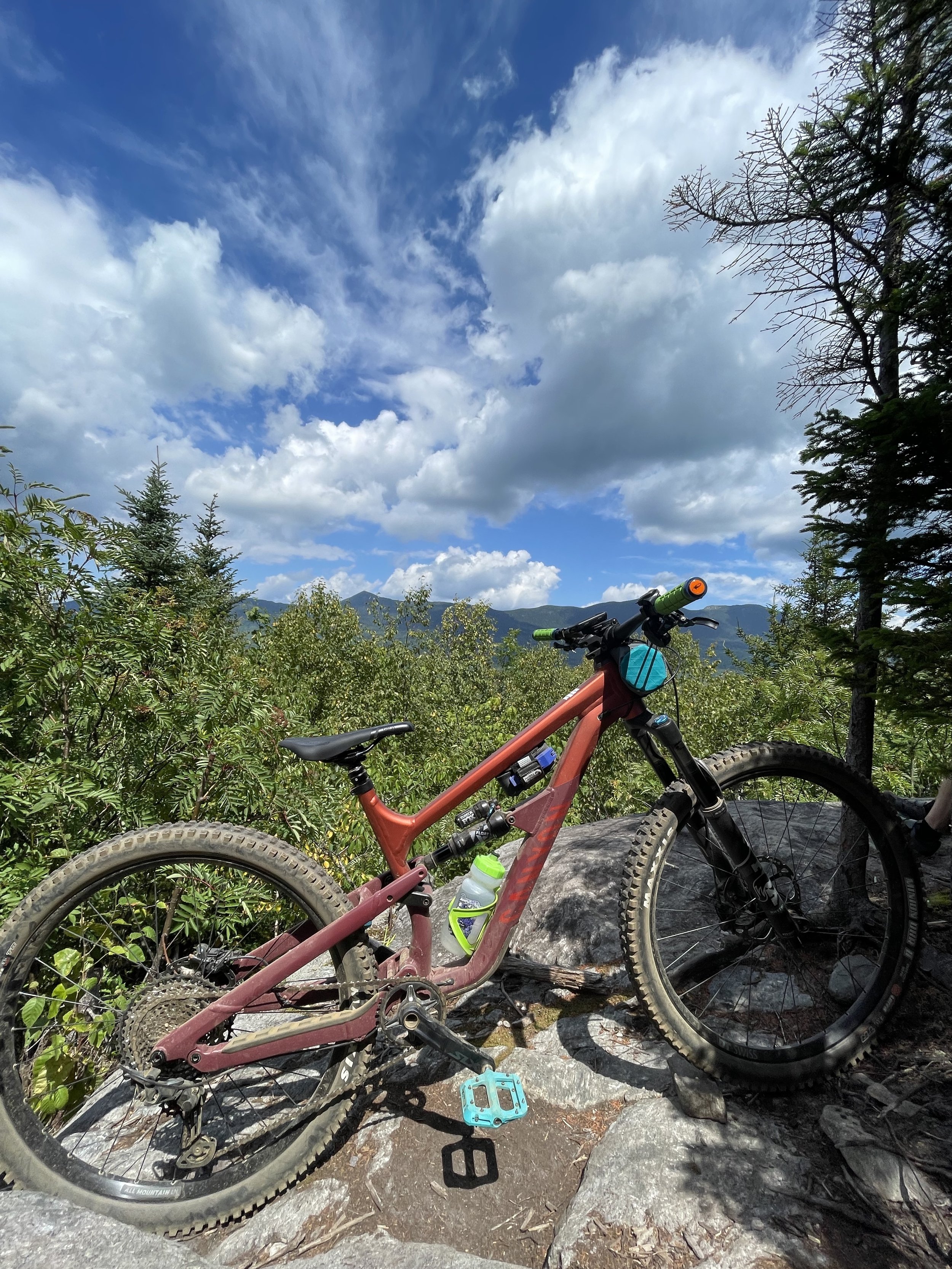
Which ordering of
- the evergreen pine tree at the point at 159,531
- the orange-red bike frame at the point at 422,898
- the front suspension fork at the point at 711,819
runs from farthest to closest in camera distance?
the evergreen pine tree at the point at 159,531, the front suspension fork at the point at 711,819, the orange-red bike frame at the point at 422,898

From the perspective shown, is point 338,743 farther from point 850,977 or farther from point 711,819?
point 850,977

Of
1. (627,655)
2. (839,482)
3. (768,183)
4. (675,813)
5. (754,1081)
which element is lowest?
(754,1081)

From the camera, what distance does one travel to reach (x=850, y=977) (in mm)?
2820

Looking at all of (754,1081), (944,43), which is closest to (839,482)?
(944,43)

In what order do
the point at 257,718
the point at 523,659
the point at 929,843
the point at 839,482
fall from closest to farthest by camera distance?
the point at 839,482
the point at 929,843
the point at 257,718
the point at 523,659

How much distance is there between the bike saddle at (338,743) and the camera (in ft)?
7.95

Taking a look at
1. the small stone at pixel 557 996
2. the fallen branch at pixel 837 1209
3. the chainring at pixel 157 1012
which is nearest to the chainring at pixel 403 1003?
the chainring at pixel 157 1012

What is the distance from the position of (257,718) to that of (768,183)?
4532 millimetres

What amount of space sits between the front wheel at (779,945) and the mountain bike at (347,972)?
0.04 feet

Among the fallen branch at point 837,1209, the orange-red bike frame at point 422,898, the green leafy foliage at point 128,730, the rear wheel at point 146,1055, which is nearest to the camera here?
the fallen branch at point 837,1209

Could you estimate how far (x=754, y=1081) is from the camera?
2.35 metres

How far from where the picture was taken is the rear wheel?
6.91ft

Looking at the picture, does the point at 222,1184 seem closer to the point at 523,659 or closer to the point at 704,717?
the point at 704,717

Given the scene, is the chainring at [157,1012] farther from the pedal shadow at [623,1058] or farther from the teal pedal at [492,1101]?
the pedal shadow at [623,1058]
